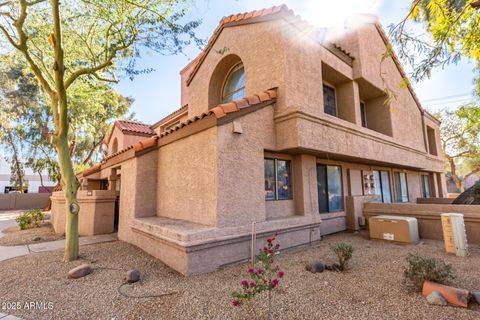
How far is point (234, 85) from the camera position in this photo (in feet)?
32.1

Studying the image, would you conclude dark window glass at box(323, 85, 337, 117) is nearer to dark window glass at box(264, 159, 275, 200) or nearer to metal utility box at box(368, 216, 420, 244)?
dark window glass at box(264, 159, 275, 200)

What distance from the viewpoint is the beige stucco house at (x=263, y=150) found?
568 cm

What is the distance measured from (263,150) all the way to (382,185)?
8843mm

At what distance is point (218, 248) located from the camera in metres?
5.23

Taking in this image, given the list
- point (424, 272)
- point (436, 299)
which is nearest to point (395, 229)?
point (424, 272)

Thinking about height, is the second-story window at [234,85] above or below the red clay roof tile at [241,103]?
above

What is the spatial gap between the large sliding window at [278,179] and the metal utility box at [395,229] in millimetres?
3389

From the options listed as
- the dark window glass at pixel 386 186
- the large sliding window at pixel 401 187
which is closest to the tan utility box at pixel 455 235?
the dark window glass at pixel 386 186

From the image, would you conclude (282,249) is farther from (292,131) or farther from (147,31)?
(147,31)

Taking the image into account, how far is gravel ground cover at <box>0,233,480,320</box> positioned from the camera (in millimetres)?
3402

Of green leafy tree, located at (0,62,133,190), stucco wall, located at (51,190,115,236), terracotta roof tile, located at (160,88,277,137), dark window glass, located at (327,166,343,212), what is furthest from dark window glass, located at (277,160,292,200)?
green leafy tree, located at (0,62,133,190)

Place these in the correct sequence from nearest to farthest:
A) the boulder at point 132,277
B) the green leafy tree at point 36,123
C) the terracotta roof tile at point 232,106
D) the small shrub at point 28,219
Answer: the boulder at point 132,277 < the terracotta roof tile at point 232,106 < the small shrub at point 28,219 < the green leafy tree at point 36,123

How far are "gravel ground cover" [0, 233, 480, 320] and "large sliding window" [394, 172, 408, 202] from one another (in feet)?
23.8

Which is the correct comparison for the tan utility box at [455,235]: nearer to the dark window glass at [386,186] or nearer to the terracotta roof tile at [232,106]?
the dark window glass at [386,186]
